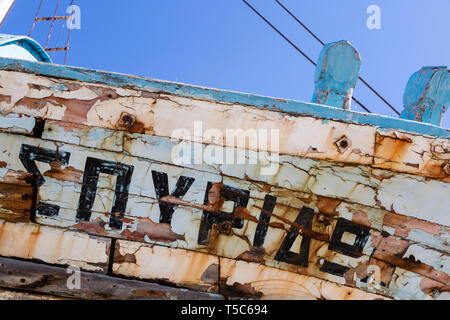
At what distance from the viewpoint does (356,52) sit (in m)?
2.02

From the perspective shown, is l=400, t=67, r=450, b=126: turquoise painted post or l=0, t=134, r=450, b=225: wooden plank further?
l=400, t=67, r=450, b=126: turquoise painted post

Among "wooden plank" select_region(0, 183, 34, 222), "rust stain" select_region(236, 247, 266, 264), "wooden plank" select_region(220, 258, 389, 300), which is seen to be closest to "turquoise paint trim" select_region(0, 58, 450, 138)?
"wooden plank" select_region(0, 183, 34, 222)

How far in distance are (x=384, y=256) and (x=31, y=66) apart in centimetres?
203

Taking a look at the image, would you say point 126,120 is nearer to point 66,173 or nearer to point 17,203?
point 66,173

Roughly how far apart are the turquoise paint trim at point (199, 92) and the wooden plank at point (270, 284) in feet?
2.70

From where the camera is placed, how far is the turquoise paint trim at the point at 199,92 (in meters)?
1.63

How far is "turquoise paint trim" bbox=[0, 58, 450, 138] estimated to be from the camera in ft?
5.36

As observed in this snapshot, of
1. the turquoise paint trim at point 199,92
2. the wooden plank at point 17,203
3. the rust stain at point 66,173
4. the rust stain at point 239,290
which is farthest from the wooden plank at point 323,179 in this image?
the rust stain at point 239,290

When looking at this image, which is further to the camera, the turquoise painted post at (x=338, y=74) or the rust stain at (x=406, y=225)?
the turquoise painted post at (x=338, y=74)

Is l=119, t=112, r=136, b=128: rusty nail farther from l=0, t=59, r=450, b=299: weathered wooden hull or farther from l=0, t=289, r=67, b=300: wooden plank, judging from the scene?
l=0, t=289, r=67, b=300: wooden plank

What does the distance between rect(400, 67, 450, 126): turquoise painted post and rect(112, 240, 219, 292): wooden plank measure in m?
1.56

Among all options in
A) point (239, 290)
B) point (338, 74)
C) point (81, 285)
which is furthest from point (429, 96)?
point (81, 285)

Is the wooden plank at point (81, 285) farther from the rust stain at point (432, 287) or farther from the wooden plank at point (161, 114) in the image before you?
the rust stain at point (432, 287)
